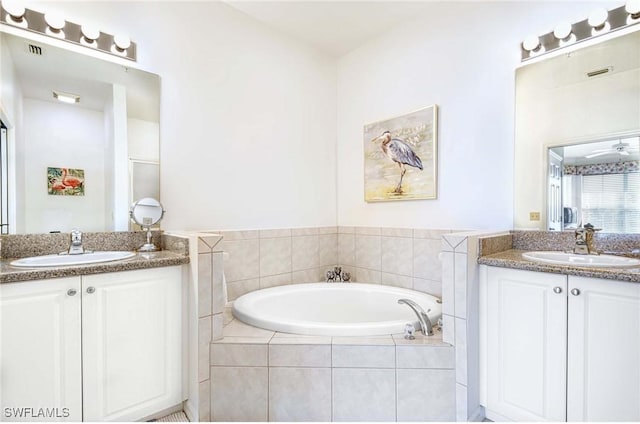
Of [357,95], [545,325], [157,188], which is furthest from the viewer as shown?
[357,95]

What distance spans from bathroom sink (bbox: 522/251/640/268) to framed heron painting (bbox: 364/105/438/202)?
817 mm

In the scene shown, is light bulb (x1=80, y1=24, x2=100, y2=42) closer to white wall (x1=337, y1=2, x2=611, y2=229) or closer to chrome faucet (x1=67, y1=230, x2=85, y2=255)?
chrome faucet (x1=67, y1=230, x2=85, y2=255)

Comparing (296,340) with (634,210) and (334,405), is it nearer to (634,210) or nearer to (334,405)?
(334,405)

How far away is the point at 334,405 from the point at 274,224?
144cm

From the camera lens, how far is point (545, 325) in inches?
55.1

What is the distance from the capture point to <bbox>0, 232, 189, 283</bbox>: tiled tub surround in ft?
4.19

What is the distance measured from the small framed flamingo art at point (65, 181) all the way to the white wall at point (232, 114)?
1.46 ft

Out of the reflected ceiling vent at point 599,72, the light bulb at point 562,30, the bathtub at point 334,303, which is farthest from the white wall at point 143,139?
the reflected ceiling vent at point 599,72

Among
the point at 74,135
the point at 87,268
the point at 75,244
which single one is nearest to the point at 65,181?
the point at 74,135

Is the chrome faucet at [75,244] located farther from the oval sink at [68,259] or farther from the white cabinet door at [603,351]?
the white cabinet door at [603,351]

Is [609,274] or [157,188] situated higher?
[157,188]

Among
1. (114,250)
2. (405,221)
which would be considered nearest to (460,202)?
(405,221)

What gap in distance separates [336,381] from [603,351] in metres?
1.15

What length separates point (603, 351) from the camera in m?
1.26
